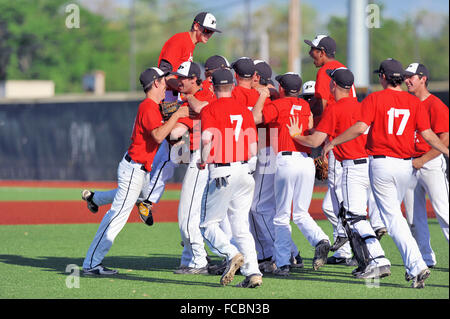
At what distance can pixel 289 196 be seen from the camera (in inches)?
332

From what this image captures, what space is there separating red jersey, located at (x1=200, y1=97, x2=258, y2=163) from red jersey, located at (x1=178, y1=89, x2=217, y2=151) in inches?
33.1

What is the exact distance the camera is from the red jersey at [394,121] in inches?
300

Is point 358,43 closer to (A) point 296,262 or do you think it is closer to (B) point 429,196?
(A) point 296,262

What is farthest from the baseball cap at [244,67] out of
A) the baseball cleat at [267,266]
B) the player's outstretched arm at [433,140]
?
the baseball cleat at [267,266]

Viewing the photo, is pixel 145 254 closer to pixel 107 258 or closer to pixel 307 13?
pixel 107 258

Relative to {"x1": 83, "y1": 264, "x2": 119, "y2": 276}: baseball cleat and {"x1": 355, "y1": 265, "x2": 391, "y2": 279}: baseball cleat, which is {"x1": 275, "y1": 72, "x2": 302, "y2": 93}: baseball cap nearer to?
{"x1": 355, "y1": 265, "x2": 391, "y2": 279}: baseball cleat

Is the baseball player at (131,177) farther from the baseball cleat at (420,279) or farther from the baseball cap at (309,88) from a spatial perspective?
the baseball cleat at (420,279)

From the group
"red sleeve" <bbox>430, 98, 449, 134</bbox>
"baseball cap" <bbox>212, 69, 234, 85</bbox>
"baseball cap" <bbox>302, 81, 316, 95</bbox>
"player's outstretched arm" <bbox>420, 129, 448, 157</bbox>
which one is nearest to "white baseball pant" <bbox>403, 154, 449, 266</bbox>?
"red sleeve" <bbox>430, 98, 449, 134</bbox>

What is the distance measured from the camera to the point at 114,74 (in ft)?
227

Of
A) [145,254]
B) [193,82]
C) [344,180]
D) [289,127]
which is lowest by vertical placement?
[145,254]

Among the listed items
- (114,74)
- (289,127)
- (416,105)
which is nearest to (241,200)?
(289,127)

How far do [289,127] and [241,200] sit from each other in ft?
4.10

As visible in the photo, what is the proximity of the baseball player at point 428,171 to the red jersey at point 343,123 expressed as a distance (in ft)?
2.22

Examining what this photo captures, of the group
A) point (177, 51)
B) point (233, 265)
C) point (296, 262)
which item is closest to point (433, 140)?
point (233, 265)
